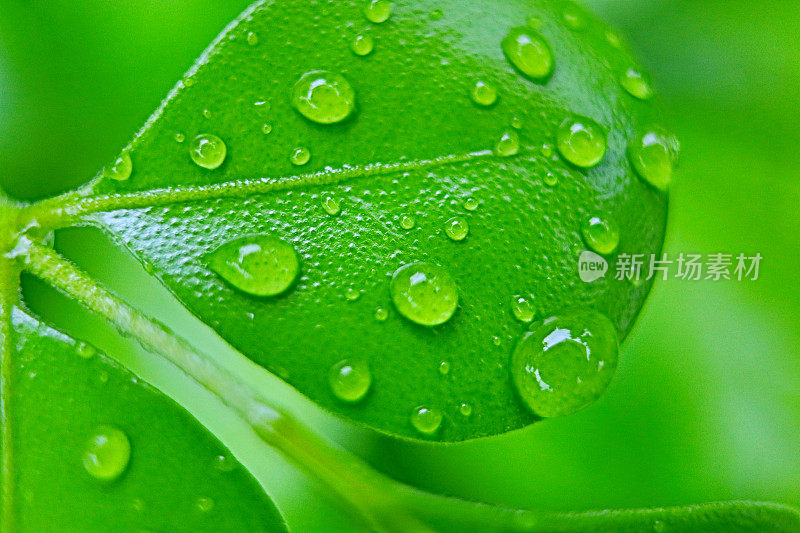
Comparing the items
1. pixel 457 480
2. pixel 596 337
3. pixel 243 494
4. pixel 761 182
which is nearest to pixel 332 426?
pixel 457 480

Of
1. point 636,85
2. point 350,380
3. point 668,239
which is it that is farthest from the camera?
point 668,239

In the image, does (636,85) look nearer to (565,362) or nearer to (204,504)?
(565,362)

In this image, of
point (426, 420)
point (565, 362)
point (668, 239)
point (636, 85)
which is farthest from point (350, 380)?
point (668, 239)

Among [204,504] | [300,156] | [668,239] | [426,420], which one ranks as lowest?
[204,504]

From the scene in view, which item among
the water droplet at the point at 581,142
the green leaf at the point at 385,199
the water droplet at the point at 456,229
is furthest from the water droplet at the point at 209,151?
the water droplet at the point at 581,142

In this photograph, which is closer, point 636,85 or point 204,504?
point 204,504

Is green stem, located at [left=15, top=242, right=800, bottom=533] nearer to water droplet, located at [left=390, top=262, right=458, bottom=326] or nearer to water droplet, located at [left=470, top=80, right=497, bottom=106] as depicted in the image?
water droplet, located at [left=390, top=262, right=458, bottom=326]

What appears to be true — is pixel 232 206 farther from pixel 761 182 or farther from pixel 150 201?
pixel 761 182

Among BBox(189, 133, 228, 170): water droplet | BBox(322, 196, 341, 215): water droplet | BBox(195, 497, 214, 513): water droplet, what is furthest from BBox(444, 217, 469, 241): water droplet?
BBox(195, 497, 214, 513): water droplet
